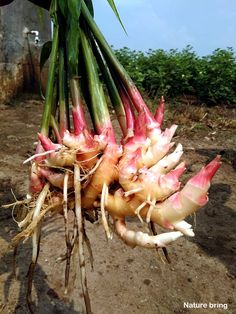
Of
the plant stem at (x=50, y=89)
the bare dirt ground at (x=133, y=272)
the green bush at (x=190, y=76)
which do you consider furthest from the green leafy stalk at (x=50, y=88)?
the green bush at (x=190, y=76)

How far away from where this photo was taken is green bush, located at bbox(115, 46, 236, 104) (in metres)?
5.68

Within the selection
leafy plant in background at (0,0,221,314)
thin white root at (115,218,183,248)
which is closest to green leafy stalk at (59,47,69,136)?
leafy plant in background at (0,0,221,314)

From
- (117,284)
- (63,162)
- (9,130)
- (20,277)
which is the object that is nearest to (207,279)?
(117,284)

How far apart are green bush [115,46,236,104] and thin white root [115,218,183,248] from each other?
4.74 metres

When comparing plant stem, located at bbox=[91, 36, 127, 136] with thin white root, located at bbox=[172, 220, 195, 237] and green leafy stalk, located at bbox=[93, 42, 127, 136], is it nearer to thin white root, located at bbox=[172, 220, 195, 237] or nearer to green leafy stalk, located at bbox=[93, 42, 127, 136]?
green leafy stalk, located at bbox=[93, 42, 127, 136]

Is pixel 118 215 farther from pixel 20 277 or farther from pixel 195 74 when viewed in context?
pixel 195 74

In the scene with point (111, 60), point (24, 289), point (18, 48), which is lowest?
point (24, 289)

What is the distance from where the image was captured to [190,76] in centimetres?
579

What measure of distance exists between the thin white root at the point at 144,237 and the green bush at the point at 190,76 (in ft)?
15.6

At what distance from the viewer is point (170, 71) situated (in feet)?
19.2

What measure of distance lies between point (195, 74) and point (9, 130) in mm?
3020

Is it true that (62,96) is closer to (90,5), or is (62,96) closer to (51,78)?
(51,78)

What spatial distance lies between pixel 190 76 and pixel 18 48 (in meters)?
2.41

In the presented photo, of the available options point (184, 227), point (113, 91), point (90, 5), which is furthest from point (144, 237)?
point (90, 5)
